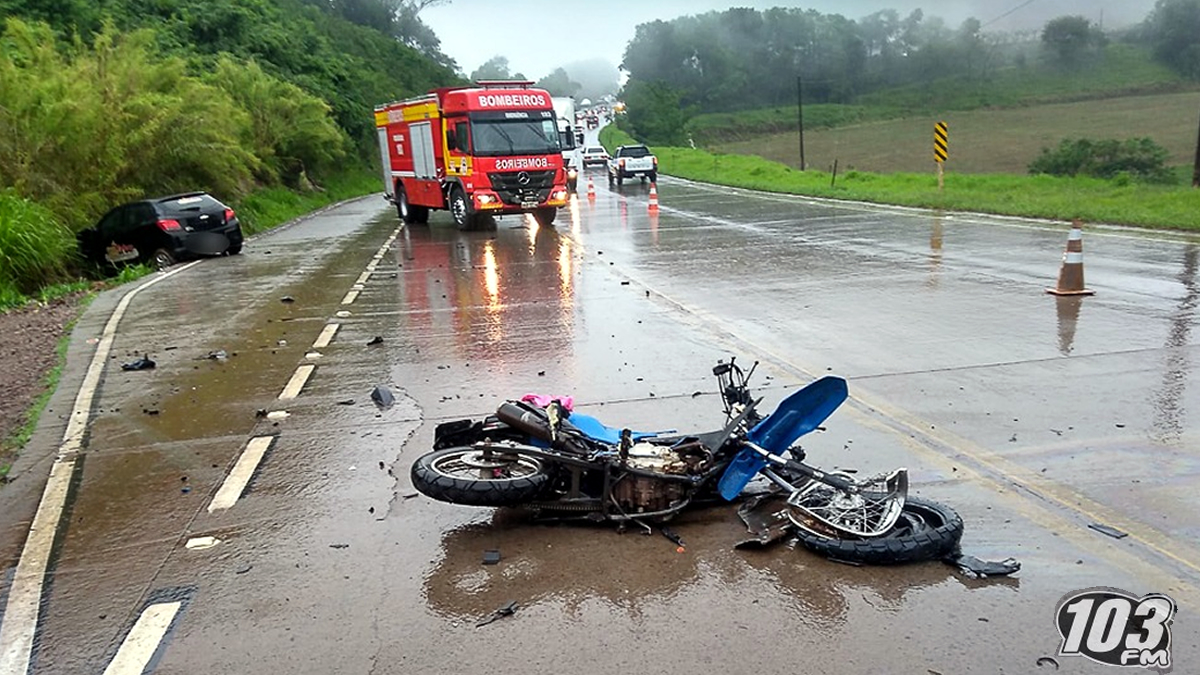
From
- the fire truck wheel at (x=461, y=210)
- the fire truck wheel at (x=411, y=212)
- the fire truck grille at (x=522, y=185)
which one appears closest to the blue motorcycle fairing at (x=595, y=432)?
the fire truck grille at (x=522, y=185)

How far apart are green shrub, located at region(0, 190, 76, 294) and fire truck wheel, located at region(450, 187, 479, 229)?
27.8 ft

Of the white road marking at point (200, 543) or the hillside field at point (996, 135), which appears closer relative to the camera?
the white road marking at point (200, 543)

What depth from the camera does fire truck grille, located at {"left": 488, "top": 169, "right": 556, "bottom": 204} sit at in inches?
865

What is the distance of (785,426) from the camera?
4.91m

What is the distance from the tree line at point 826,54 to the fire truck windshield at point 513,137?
79060 mm

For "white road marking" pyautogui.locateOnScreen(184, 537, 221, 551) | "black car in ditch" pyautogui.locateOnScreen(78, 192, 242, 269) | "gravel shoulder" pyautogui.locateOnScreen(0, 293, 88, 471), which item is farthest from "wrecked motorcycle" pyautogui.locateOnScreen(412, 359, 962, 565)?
"black car in ditch" pyautogui.locateOnScreen(78, 192, 242, 269)

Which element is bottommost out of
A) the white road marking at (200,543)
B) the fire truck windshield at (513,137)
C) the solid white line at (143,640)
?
the solid white line at (143,640)

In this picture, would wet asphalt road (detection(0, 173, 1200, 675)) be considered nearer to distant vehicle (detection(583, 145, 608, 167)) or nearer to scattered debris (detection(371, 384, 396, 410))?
scattered debris (detection(371, 384, 396, 410))

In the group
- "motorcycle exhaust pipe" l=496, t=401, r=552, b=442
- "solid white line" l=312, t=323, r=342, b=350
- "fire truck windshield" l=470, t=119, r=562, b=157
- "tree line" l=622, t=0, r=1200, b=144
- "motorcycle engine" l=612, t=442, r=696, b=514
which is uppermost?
"tree line" l=622, t=0, r=1200, b=144

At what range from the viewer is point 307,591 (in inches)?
170

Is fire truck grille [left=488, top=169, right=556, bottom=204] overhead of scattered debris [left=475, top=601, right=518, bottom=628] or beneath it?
overhead

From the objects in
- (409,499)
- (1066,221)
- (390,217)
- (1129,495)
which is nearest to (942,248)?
(1066,221)

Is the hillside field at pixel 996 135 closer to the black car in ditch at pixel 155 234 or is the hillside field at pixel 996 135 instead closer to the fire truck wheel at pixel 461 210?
the fire truck wheel at pixel 461 210

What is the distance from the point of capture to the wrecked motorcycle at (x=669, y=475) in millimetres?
4598
